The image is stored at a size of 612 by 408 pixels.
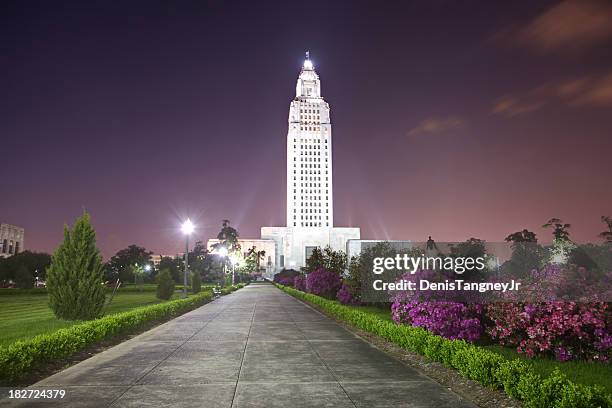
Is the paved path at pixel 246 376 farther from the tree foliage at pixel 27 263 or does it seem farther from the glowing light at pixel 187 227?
the tree foliage at pixel 27 263

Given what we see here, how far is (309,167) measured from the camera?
162000 millimetres

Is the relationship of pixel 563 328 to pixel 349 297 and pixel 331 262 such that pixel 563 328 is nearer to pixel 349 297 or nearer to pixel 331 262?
pixel 349 297

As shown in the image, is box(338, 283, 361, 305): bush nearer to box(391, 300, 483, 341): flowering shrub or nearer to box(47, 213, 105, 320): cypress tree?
box(47, 213, 105, 320): cypress tree

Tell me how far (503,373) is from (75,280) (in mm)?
16988

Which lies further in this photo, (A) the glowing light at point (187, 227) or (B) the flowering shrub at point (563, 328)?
(A) the glowing light at point (187, 227)

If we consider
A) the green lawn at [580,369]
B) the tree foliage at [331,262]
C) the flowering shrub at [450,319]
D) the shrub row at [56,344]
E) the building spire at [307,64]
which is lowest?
the green lawn at [580,369]

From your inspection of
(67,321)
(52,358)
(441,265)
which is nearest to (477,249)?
(441,265)

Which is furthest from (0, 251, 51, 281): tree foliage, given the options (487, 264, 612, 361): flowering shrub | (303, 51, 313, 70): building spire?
(303, 51, 313, 70): building spire

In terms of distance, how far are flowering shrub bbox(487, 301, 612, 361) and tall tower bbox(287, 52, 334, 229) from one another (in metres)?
148

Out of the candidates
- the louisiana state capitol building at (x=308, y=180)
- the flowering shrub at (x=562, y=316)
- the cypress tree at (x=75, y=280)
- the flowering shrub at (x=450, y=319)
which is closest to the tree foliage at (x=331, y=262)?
the cypress tree at (x=75, y=280)

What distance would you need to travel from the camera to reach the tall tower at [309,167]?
16125 centimetres

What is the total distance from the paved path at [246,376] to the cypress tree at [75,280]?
173 inches

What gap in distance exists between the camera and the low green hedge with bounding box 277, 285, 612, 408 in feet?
21.9

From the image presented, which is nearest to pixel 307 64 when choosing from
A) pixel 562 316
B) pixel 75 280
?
pixel 75 280
